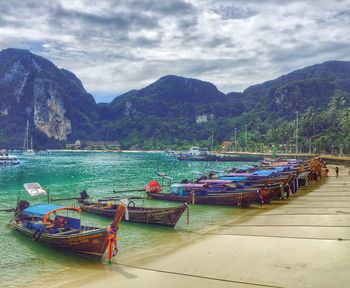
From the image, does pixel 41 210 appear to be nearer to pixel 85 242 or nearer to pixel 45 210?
pixel 45 210

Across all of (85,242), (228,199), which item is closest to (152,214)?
(85,242)

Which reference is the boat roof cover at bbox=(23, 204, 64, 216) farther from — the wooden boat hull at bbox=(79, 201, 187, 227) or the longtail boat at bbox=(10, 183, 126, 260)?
the wooden boat hull at bbox=(79, 201, 187, 227)

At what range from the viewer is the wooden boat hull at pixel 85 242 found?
62.8ft

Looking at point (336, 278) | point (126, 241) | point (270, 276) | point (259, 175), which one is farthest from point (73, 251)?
point (259, 175)

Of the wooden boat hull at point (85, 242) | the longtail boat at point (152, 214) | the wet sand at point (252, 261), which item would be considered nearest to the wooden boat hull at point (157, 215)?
the longtail boat at point (152, 214)

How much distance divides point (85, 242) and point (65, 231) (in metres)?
3.79

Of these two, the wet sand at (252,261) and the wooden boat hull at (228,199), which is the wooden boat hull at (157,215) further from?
the wooden boat hull at (228,199)

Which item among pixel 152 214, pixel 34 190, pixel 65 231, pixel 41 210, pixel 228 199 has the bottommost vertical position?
pixel 65 231

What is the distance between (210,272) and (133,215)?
1378 centimetres

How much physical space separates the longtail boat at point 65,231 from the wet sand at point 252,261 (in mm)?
1756

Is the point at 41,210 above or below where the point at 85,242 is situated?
above

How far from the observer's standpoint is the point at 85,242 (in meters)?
19.6

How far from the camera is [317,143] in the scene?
4742 inches

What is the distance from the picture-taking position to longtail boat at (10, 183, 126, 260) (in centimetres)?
1909
